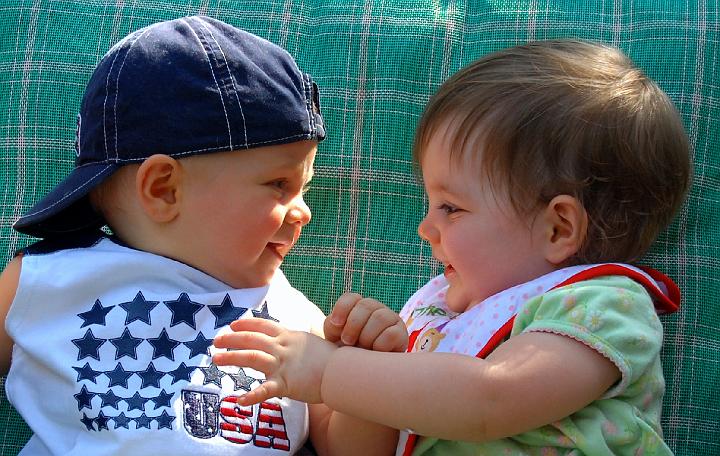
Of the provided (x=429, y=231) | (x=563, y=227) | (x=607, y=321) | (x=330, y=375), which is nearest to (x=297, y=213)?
(x=429, y=231)

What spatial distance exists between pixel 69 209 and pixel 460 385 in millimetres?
860

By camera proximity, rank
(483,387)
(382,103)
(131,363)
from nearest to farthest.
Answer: (483,387), (131,363), (382,103)

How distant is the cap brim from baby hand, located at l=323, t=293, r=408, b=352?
1.71 ft

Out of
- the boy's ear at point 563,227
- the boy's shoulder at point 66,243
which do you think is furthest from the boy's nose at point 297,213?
the boy's ear at point 563,227

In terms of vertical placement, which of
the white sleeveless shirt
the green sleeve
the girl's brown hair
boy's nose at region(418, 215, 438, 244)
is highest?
the girl's brown hair

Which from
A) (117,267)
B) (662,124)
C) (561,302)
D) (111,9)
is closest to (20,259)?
(117,267)

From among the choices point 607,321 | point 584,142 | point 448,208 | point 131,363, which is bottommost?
point 131,363

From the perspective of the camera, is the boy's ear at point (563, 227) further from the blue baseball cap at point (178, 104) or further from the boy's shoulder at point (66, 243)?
the boy's shoulder at point (66, 243)

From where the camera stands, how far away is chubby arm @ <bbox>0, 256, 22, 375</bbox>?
1.82 metres

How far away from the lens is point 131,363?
171cm

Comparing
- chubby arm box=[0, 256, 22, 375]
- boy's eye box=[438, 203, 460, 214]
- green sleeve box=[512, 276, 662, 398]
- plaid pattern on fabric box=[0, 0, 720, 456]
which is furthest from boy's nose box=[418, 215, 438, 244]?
chubby arm box=[0, 256, 22, 375]

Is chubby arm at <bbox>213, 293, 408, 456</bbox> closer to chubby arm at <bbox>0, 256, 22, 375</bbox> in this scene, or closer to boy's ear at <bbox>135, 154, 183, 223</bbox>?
boy's ear at <bbox>135, 154, 183, 223</bbox>

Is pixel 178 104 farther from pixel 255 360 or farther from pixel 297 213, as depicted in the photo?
pixel 255 360

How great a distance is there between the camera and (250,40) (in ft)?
6.11
